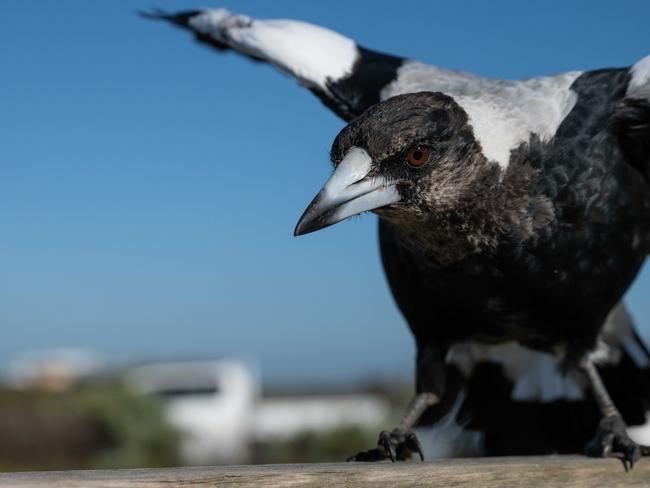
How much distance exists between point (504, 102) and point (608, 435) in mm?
1132

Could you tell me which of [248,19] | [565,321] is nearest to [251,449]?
[248,19]

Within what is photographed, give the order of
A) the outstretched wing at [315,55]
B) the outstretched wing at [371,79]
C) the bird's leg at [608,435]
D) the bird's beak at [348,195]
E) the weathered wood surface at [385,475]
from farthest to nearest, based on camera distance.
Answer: the outstretched wing at [315,55], the outstretched wing at [371,79], the bird's leg at [608,435], the bird's beak at [348,195], the weathered wood surface at [385,475]

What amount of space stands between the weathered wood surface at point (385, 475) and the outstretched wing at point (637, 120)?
1099mm

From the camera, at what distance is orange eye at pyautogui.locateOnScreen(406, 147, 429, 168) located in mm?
2594

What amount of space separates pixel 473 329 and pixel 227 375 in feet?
62.4

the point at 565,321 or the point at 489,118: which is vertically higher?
the point at 489,118

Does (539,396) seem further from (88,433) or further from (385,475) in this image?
(88,433)

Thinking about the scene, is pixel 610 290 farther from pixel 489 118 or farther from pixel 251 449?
pixel 251 449

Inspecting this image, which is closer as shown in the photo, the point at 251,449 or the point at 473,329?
the point at 473,329

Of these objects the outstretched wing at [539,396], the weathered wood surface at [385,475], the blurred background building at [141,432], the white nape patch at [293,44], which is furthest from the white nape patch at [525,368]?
the blurred background building at [141,432]

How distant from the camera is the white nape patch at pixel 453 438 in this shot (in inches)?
139

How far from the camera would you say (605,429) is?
2.92 metres

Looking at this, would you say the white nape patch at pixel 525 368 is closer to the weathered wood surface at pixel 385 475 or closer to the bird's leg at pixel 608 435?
the bird's leg at pixel 608 435

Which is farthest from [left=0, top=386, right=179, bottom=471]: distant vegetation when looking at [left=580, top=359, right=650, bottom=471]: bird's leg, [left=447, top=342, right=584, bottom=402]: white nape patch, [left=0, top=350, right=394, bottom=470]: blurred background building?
[left=580, top=359, right=650, bottom=471]: bird's leg
